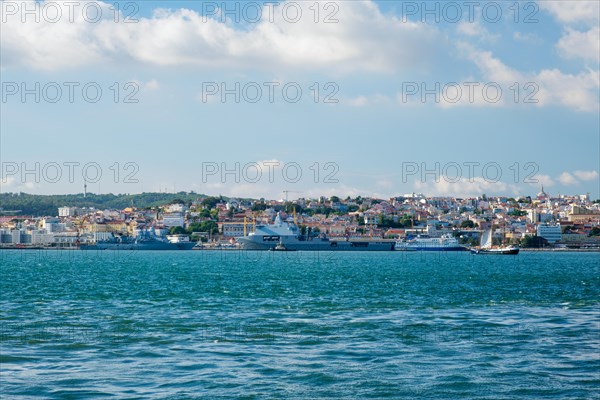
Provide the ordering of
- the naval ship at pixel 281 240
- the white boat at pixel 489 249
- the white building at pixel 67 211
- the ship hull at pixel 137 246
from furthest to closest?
the white building at pixel 67 211 < the ship hull at pixel 137 246 < the naval ship at pixel 281 240 < the white boat at pixel 489 249

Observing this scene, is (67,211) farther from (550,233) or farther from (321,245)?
(550,233)

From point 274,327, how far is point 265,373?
545 cm

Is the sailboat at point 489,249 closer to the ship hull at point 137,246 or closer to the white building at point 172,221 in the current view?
the ship hull at point 137,246

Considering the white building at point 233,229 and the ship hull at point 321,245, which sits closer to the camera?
the ship hull at point 321,245

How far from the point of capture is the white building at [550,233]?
439 ft

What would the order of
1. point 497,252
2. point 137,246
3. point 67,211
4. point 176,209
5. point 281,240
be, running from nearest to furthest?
point 497,252, point 281,240, point 137,246, point 176,209, point 67,211

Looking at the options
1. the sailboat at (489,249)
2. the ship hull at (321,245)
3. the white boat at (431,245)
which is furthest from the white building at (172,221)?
the sailboat at (489,249)

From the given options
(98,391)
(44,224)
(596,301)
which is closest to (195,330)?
(98,391)

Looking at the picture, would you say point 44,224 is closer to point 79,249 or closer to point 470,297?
point 79,249

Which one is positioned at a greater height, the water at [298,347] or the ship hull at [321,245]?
the ship hull at [321,245]

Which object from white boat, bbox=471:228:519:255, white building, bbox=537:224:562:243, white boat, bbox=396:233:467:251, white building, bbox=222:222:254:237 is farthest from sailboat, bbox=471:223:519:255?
white building, bbox=222:222:254:237

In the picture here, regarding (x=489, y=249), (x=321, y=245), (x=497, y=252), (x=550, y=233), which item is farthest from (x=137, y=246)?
(x=550, y=233)

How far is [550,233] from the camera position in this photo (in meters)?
135

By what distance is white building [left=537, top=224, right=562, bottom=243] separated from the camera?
134 m
